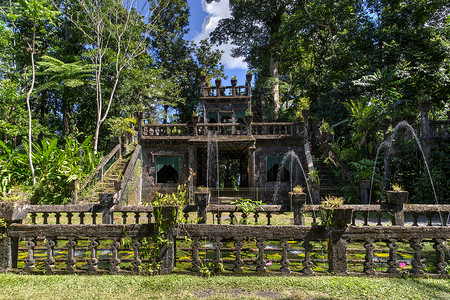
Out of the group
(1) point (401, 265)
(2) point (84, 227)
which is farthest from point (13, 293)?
(1) point (401, 265)

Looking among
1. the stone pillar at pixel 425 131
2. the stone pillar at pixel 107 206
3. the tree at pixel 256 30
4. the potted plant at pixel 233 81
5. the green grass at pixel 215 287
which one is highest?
the tree at pixel 256 30

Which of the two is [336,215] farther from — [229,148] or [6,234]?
[229,148]

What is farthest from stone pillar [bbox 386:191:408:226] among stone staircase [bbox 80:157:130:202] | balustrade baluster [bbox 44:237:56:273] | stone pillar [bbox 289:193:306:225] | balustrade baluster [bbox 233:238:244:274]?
stone staircase [bbox 80:157:130:202]

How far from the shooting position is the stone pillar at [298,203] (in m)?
6.12

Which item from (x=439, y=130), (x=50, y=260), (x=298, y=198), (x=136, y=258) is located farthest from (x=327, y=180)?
(x=50, y=260)

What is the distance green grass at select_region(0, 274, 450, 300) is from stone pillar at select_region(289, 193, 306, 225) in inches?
93.8

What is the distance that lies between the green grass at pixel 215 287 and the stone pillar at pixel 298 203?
7.82 feet

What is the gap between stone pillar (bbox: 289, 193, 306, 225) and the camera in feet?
20.1

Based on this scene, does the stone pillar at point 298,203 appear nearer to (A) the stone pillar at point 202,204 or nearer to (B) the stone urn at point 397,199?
(B) the stone urn at point 397,199

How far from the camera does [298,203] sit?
6.23 m

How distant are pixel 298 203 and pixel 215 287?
3251 mm

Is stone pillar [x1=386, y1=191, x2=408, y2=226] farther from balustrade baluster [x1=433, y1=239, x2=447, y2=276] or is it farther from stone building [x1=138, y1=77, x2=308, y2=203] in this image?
stone building [x1=138, y1=77, x2=308, y2=203]

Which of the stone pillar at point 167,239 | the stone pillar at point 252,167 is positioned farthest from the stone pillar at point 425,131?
the stone pillar at point 167,239

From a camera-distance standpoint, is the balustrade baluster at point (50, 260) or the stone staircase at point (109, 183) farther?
the stone staircase at point (109, 183)
